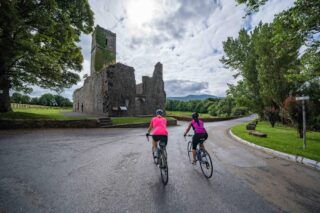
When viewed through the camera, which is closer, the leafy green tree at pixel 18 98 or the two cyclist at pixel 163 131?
the two cyclist at pixel 163 131

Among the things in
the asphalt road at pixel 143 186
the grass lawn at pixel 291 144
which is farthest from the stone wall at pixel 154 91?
the asphalt road at pixel 143 186

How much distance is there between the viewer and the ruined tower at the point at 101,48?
29641 millimetres

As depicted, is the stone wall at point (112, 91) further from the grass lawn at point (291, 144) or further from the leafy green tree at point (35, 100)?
the leafy green tree at point (35, 100)

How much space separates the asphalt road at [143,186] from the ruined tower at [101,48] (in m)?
26.3

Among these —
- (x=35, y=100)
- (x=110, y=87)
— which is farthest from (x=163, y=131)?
(x=35, y=100)

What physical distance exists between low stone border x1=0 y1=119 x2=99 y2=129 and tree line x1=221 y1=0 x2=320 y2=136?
15.2 meters

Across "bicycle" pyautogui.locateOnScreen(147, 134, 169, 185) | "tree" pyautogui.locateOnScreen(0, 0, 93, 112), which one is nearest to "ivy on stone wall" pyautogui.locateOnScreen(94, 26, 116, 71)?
"tree" pyautogui.locateOnScreen(0, 0, 93, 112)

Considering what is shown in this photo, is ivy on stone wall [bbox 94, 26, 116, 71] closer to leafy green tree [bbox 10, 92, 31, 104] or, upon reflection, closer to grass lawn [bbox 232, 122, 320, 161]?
grass lawn [bbox 232, 122, 320, 161]

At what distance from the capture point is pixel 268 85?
17.8 meters

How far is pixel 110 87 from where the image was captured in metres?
22.9

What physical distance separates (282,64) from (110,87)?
22349mm

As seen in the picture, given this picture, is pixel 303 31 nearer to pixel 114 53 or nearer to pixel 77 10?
pixel 77 10

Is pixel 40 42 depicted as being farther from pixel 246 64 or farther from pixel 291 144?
pixel 246 64

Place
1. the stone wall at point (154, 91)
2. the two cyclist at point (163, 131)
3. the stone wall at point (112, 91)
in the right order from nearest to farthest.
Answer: the two cyclist at point (163, 131) < the stone wall at point (112, 91) < the stone wall at point (154, 91)
